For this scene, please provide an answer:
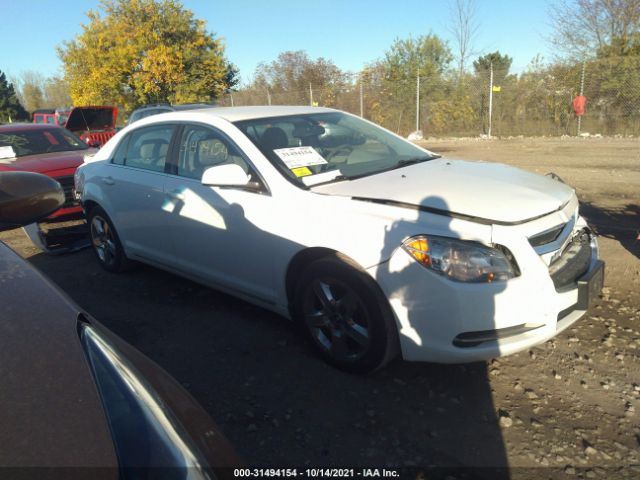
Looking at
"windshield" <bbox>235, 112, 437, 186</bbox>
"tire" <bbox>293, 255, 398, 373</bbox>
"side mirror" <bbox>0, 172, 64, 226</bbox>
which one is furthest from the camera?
"windshield" <bbox>235, 112, 437, 186</bbox>

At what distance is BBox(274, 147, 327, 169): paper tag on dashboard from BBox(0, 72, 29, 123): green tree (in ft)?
196

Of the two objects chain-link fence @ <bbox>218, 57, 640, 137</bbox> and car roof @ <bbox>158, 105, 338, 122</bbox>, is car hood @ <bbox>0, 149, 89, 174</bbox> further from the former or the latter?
chain-link fence @ <bbox>218, 57, 640, 137</bbox>

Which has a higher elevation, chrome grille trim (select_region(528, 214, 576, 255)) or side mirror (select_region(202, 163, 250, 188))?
side mirror (select_region(202, 163, 250, 188))

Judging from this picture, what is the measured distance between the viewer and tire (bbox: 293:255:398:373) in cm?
275

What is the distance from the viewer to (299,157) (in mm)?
3465

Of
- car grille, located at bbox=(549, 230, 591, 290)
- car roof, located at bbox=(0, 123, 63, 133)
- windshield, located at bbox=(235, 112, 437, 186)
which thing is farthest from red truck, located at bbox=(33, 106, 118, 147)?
car grille, located at bbox=(549, 230, 591, 290)

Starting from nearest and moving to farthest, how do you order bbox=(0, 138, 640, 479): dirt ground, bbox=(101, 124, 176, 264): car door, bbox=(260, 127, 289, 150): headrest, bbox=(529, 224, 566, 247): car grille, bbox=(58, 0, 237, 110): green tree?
1. bbox=(0, 138, 640, 479): dirt ground
2. bbox=(529, 224, 566, 247): car grille
3. bbox=(260, 127, 289, 150): headrest
4. bbox=(101, 124, 176, 264): car door
5. bbox=(58, 0, 237, 110): green tree

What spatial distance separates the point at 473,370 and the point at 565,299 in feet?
2.39

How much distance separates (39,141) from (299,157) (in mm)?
6604

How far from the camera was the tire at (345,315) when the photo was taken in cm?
275

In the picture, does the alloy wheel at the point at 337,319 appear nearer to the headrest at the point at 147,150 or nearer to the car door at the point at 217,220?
the car door at the point at 217,220

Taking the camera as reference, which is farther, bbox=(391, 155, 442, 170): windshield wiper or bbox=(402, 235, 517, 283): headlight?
bbox=(391, 155, 442, 170): windshield wiper

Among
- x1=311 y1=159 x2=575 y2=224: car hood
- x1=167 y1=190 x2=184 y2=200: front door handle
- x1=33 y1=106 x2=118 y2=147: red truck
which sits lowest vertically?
x1=167 y1=190 x2=184 y2=200: front door handle

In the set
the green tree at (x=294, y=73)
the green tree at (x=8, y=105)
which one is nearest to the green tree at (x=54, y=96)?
the green tree at (x=8, y=105)
